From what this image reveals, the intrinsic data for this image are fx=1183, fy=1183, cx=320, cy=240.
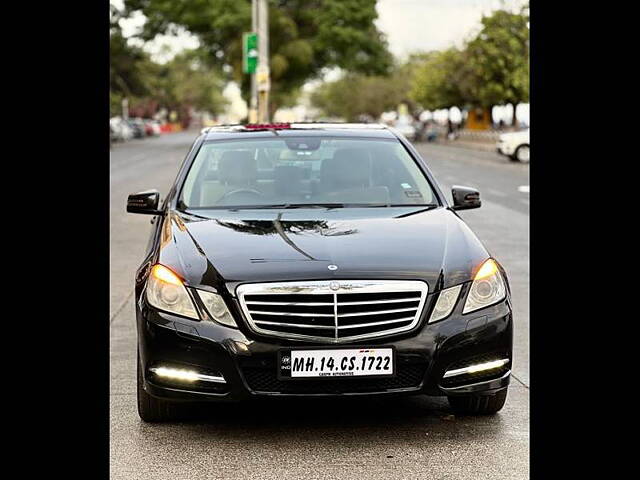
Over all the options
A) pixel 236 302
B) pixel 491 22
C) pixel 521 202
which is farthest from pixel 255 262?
pixel 491 22

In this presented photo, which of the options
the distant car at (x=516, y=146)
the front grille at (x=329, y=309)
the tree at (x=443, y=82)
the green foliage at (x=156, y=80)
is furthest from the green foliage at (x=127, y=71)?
the front grille at (x=329, y=309)

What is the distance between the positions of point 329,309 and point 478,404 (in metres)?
1.04

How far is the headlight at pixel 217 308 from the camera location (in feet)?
17.2

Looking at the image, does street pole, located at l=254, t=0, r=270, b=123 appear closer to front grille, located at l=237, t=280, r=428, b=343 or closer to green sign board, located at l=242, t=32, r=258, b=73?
green sign board, located at l=242, t=32, r=258, b=73

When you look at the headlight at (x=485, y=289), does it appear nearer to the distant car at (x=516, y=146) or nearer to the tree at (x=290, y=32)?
the distant car at (x=516, y=146)

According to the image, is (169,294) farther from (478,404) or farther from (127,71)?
(127,71)

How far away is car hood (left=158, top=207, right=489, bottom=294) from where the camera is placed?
5.36m

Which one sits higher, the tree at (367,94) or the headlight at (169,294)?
the tree at (367,94)

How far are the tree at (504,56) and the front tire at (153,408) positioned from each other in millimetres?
46956
